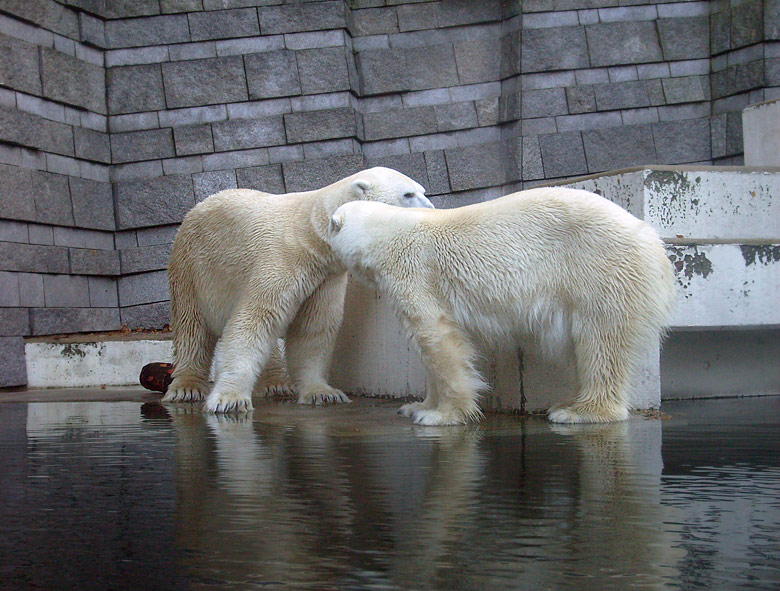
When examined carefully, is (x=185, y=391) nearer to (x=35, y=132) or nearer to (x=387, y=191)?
(x=387, y=191)

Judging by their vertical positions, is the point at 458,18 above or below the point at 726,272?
above

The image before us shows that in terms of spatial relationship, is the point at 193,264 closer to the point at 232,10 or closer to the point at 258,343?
the point at 258,343

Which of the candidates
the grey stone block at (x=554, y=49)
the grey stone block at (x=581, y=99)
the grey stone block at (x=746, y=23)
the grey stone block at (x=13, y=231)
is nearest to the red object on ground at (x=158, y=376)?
the grey stone block at (x=13, y=231)

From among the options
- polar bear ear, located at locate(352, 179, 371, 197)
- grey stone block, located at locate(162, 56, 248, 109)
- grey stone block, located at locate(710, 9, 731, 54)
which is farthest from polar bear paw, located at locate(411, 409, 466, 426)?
grey stone block, located at locate(710, 9, 731, 54)

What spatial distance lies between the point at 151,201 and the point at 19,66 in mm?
1812

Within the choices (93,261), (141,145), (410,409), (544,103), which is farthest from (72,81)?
(410,409)

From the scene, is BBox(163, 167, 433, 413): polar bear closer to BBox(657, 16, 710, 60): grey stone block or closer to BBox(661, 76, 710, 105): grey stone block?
BBox(661, 76, 710, 105): grey stone block

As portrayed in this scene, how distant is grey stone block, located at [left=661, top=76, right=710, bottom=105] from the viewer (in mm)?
10438

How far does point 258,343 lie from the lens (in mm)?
5426

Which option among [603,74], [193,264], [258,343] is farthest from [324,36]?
[258,343]

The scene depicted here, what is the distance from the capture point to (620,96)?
1037 centimetres

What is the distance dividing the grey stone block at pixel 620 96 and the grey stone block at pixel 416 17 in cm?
189

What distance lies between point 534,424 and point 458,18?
7214 mm

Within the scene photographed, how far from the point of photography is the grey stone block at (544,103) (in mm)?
10281
